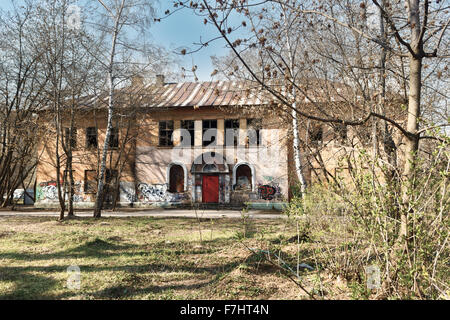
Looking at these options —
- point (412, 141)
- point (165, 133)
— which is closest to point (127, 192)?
point (165, 133)

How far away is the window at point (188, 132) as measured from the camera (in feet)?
73.1

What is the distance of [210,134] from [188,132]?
176cm

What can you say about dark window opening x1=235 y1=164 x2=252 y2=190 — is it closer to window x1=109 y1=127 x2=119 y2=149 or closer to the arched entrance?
the arched entrance

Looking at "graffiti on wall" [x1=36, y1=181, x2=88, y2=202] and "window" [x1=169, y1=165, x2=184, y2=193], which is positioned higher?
"window" [x1=169, y1=165, x2=184, y2=193]

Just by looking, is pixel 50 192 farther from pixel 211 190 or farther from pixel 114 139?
pixel 211 190

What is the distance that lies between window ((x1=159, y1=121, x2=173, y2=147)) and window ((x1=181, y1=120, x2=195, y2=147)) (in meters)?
0.96

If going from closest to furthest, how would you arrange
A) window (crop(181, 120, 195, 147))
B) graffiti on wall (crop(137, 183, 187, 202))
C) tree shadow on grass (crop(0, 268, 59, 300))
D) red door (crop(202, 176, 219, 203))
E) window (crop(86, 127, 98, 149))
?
tree shadow on grass (crop(0, 268, 59, 300)) → red door (crop(202, 176, 219, 203)) → graffiti on wall (crop(137, 183, 187, 202)) → window (crop(181, 120, 195, 147)) → window (crop(86, 127, 98, 149))

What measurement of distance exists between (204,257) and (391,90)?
5884 millimetres

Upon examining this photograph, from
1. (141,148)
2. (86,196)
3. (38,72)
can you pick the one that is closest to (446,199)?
(38,72)

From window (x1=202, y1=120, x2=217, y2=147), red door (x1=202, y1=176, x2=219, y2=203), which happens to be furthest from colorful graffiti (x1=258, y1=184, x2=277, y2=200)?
window (x1=202, y1=120, x2=217, y2=147)

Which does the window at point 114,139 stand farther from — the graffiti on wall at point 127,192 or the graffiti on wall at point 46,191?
the graffiti on wall at point 46,191

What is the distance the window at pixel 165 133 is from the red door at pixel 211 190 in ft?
13.9

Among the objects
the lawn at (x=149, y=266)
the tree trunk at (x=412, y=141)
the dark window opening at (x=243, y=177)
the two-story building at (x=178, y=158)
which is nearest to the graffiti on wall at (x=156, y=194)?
the two-story building at (x=178, y=158)

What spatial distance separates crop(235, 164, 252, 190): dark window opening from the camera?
21.0 meters
